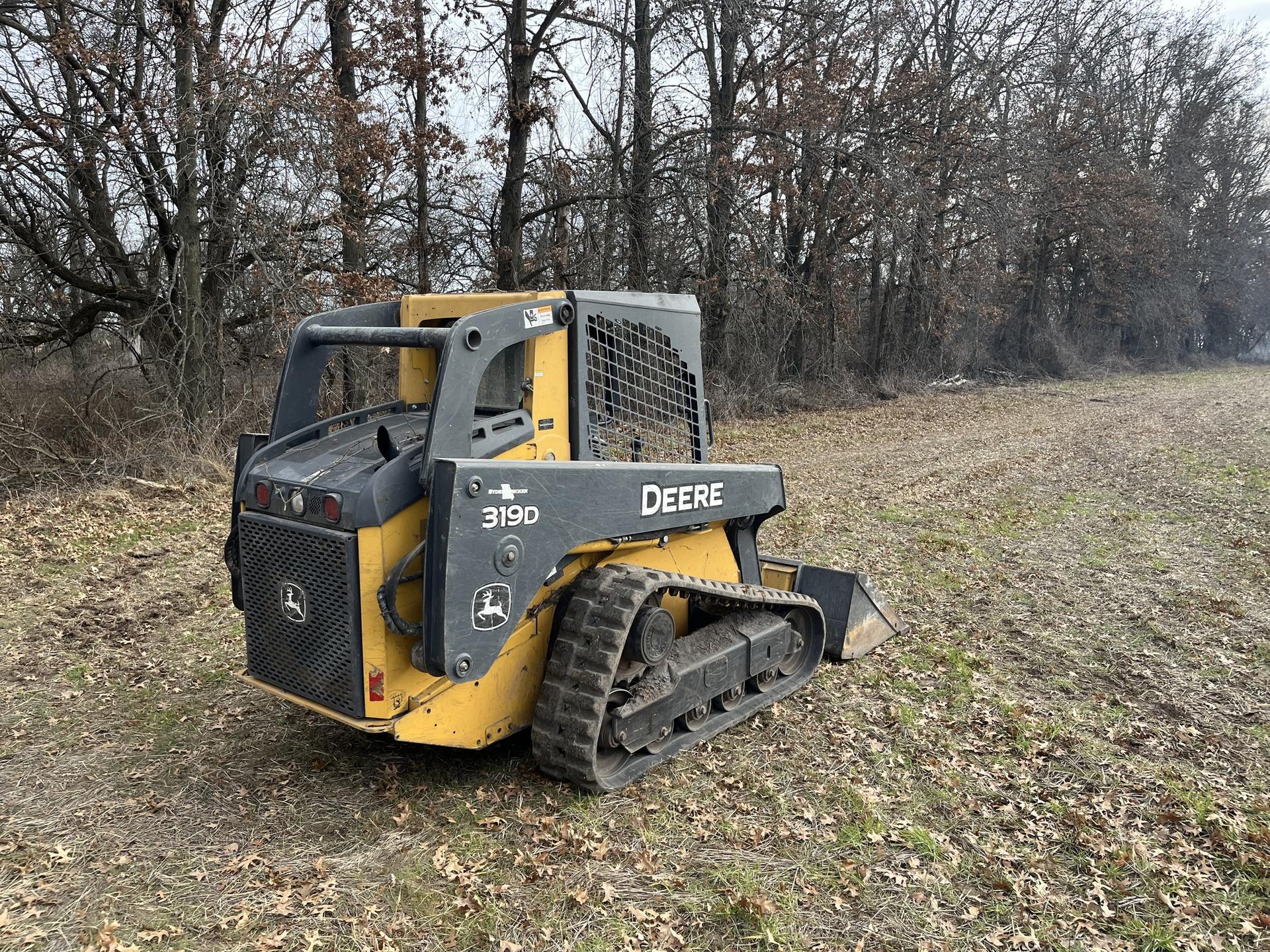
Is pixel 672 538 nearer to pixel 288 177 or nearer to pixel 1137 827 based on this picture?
pixel 1137 827

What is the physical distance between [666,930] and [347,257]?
1187 centimetres

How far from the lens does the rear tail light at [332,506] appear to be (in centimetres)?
361

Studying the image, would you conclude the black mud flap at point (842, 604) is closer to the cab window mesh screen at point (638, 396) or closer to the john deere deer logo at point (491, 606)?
the cab window mesh screen at point (638, 396)

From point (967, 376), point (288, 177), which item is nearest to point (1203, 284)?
point (967, 376)

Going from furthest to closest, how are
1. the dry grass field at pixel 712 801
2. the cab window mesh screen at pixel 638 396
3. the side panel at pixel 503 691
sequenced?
1. the cab window mesh screen at pixel 638 396
2. the side panel at pixel 503 691
3. the dry grass field at pixel 712 801

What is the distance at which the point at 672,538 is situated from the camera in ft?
15.9

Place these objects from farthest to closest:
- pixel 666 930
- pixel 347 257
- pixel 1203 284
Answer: pixel 1203 284 → pixel 347 257 → pixel 666 930

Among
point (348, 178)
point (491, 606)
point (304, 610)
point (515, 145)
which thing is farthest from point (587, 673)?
point (515, 145)

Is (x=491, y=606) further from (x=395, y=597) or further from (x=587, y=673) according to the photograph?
(x=587, y=673)

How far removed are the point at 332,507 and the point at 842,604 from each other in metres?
3.77

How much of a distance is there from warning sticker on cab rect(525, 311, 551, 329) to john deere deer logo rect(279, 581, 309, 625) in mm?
1538

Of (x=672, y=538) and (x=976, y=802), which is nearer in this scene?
(x=976, y=802)

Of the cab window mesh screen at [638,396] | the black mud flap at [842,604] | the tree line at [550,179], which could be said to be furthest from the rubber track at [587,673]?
the tree line at [550,179]

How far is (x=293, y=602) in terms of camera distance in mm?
3850
